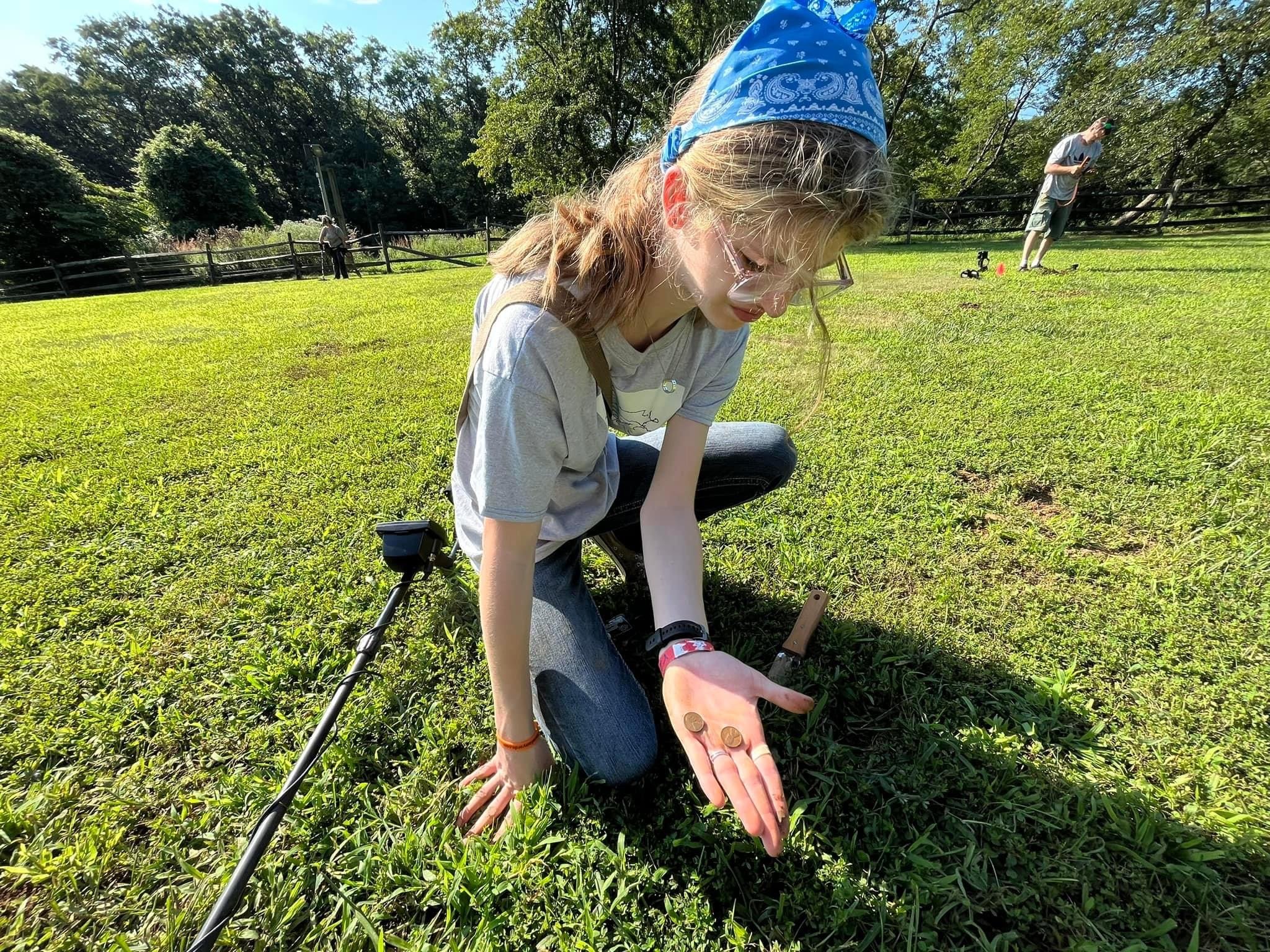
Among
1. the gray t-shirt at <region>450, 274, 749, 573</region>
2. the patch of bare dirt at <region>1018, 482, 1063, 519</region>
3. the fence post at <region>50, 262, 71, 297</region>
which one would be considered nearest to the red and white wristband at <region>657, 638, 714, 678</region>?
the gray t-shirt at <region>450, 274, 749, 573</region>

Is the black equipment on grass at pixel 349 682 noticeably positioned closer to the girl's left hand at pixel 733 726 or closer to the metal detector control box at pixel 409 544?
the metal detector control box at pixel 409 544

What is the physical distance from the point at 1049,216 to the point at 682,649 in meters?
9.27

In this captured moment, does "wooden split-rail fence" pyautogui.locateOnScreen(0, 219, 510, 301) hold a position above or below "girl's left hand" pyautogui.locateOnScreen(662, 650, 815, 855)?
below

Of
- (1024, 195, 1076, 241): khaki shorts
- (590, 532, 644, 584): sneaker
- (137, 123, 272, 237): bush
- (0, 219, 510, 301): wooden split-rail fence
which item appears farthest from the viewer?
(137, 123, 272, 237): bush

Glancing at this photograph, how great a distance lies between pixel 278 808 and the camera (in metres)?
1.31

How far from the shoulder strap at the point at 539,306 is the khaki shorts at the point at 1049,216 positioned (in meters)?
8.95

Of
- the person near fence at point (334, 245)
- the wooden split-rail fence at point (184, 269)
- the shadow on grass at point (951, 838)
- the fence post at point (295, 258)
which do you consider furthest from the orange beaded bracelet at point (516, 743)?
the fence post at point (295, 258)

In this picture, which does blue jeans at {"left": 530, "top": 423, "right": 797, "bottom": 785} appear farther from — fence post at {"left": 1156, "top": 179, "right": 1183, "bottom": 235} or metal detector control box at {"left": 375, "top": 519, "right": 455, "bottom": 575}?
fence post at {"left": 1156, "top": 179, "right": 1183, "bottom": 235}

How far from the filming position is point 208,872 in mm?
1315

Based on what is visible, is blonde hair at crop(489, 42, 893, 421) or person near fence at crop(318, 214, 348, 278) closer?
blonde hair at crop(489, 42, 893, 421)

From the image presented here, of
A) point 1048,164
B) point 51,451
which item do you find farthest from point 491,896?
point 1048,164

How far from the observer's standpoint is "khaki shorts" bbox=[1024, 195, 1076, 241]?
7.54m

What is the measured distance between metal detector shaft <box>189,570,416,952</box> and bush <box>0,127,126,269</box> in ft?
68.1

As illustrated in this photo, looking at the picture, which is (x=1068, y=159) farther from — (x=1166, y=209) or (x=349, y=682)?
(x=349, y=682)
